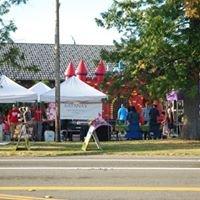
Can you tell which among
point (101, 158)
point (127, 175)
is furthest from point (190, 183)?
point (101, 158)

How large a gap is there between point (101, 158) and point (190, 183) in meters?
6.90

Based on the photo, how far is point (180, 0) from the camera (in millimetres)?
27438

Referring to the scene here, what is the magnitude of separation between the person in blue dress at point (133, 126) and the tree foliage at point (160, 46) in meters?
1.99

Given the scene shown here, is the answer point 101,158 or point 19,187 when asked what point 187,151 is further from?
point 19,187

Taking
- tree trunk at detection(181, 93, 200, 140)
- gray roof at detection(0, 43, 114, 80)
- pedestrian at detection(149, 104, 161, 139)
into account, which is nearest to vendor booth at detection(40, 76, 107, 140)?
pedestrian at detection(149, 104, 161, 139)

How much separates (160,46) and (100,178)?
14.4 meters

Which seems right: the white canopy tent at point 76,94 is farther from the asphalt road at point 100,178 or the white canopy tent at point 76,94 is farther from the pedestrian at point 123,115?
the asphalt road at point 100,178

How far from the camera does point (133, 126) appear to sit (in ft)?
105

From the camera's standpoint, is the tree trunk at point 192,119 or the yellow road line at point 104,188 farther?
the tree trunk at point 192,119

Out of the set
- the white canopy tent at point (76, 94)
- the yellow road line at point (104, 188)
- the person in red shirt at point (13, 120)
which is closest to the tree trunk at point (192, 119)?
the white canopy tent at point (76, 94)

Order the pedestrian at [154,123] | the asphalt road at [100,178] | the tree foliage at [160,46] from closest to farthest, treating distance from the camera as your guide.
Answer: the asphalt road at [100,178] → the tree foliage at [160,46] → the pedestrian at [154,123]

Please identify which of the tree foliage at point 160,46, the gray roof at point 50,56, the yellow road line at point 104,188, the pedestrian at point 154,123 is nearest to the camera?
the yellow road line at point 104,188

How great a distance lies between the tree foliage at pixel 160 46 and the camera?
91.4ft

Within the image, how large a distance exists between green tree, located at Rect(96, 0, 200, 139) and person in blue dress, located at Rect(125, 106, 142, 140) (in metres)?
1.86
